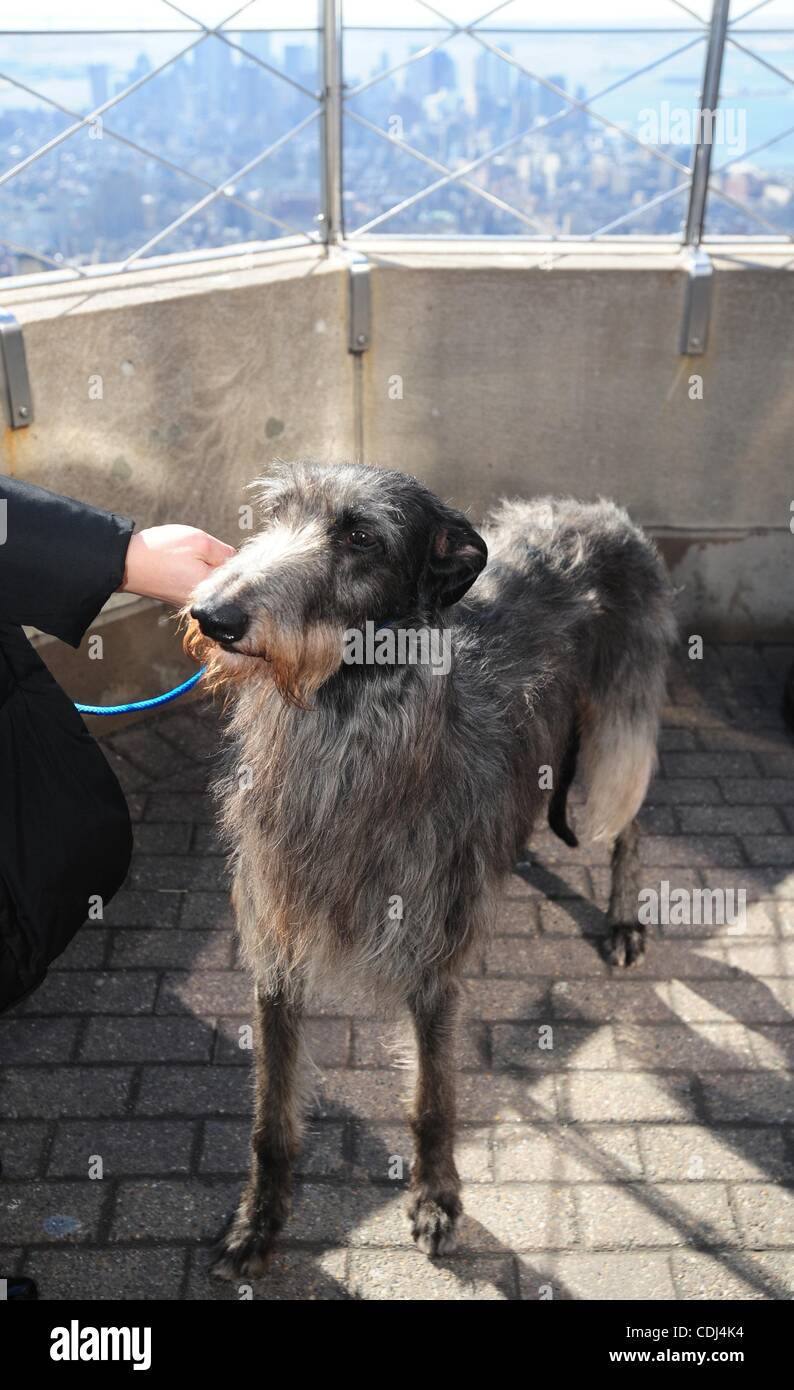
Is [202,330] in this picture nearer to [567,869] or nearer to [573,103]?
[573,103]

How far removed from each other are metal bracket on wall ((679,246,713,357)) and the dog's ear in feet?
9.71

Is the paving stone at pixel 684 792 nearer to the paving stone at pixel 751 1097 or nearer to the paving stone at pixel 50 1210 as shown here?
the paving stone at pixel 751 1097

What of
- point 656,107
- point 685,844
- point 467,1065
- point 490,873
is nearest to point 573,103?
point 656,107

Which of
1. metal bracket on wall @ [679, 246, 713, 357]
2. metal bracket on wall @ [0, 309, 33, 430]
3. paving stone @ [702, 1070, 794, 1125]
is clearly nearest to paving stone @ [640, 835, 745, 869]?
paving stone @ [702, 1070, 794, 1125]

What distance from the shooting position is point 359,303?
17.7 ft

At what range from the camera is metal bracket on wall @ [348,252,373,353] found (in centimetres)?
535

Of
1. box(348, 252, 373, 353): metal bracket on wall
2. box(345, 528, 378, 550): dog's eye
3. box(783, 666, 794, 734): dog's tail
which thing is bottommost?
box(345, 528, 378, 550): dog's eye

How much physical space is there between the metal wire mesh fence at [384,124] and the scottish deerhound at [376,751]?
7.30ft

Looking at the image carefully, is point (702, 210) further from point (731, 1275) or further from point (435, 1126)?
point (731, 1275)

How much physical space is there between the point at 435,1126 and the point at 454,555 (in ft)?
5.06

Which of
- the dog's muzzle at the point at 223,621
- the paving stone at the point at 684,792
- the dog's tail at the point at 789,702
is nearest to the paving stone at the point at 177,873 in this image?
the paving stone at the point at 684,792

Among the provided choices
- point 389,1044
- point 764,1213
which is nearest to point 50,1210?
point 389,1044

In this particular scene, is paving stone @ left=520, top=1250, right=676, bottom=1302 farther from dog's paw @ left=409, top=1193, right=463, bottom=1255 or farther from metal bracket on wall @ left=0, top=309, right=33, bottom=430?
metal bracket on wall @ left=0, top=309, right=33, bottom=430

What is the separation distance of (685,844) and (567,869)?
1.53ft
